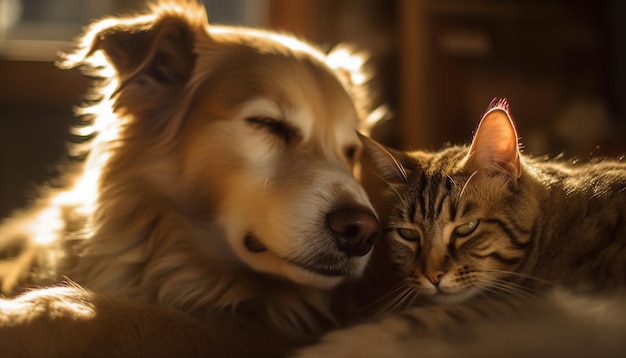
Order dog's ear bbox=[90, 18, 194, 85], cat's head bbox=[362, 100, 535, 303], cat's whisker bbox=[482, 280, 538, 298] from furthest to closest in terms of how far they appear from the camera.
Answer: dog's ear bbox=[90, 18, 194, 85] < cat's head bbox=[362, 100, 535, 303] < cat's whisker bbox=[482, 280, 538, 298]

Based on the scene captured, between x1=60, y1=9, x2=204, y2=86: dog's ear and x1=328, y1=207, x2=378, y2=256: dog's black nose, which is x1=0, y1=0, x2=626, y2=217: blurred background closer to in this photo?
x1=60, y1=9, x2=204, y2=86: dog's ear

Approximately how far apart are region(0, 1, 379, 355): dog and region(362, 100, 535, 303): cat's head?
12cm

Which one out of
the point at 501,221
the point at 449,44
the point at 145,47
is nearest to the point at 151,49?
the point at 145,47

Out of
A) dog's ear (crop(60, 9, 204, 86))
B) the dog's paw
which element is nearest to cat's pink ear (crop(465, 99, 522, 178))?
the dog's paw

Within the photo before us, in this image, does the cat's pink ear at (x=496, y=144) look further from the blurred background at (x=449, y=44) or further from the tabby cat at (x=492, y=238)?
the blurred background at (x=449, y=44)

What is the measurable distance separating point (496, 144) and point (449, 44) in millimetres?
2323

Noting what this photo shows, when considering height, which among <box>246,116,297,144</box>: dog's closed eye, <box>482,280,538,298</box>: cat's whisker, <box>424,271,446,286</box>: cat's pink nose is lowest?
<box>424,271,446,286</box>: cat's pink nose

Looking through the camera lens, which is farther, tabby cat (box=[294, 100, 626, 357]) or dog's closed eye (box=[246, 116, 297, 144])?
dog's closed eye (box=[246, 116, 297, 144])

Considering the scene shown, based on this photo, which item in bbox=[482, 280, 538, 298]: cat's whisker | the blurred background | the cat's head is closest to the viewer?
bbox=[482, 280, 538, 298]: cat's whisker

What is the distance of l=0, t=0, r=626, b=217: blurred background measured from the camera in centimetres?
315

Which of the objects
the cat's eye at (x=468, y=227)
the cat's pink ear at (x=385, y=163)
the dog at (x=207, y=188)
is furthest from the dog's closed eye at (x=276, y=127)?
the cat's eye at (x=468, y=227)

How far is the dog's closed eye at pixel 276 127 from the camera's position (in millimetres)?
1321

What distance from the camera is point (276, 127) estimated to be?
1.33 metres

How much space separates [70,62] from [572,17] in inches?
110
